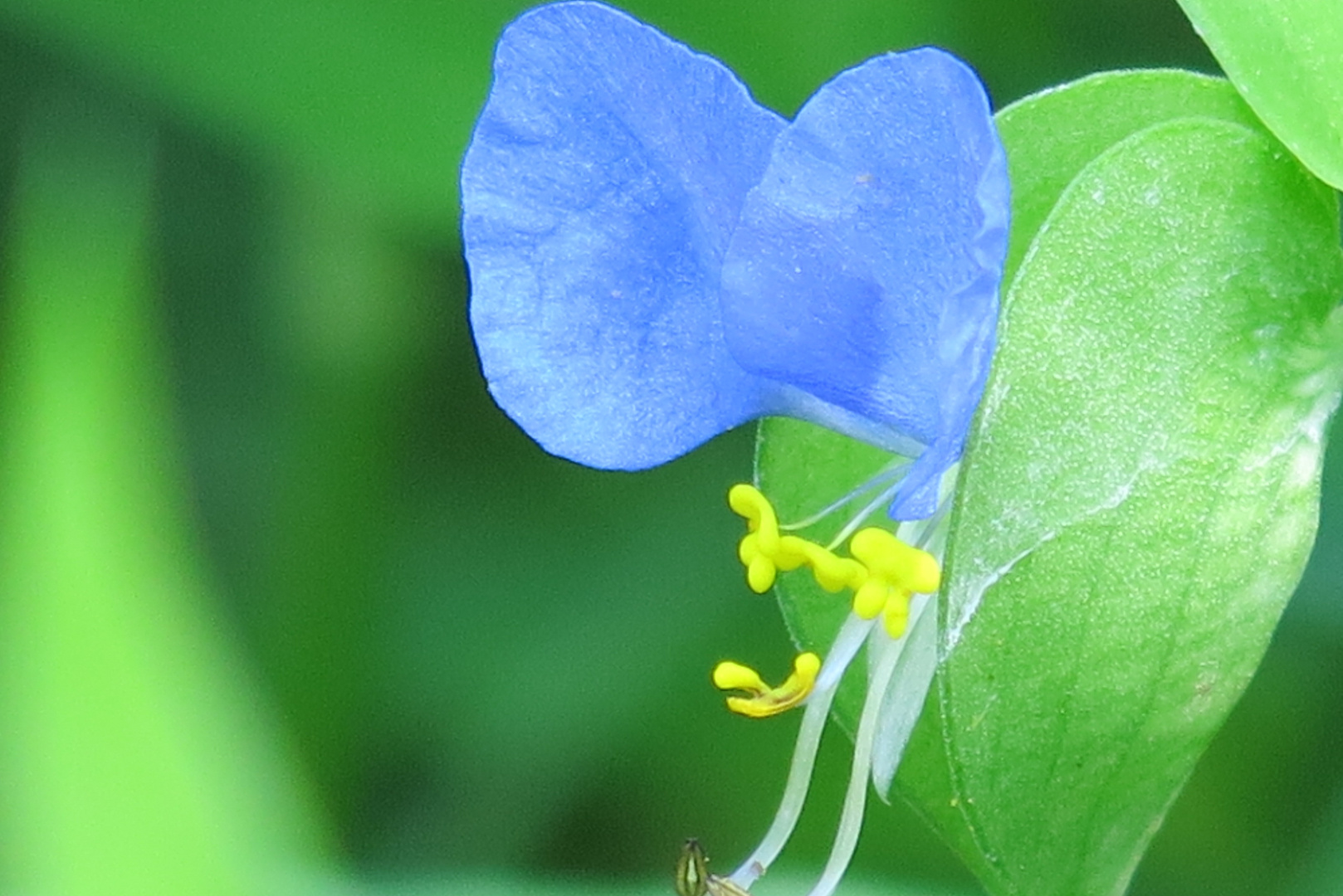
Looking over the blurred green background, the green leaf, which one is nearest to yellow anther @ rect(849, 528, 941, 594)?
the green leaf

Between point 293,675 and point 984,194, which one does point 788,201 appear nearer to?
point 984,194

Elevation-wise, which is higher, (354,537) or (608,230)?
(608,230)

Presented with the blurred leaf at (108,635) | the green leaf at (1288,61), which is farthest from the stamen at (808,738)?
the blurred leaf at (108,635)

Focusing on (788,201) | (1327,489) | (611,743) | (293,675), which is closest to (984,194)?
(788,201)

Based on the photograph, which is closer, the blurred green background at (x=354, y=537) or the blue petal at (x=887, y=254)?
the blue petal at (x=887, y=254)

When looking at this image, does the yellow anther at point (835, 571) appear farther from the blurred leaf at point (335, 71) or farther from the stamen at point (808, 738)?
the blurred leaf at point (335, 71)

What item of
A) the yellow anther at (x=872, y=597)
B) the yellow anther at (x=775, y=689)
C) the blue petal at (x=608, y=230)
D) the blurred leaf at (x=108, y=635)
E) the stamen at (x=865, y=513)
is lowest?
the blurred leaf at (x=108, y=635)

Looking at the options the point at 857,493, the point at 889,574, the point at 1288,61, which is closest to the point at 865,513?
the point at 857,493

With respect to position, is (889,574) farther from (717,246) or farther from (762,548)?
(717,246)
